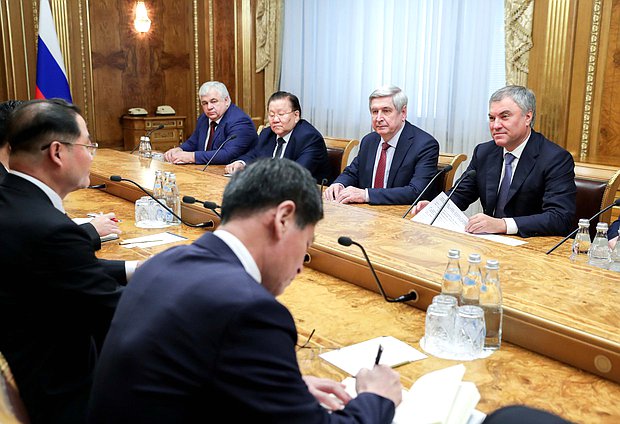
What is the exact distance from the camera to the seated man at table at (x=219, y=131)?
4.82 metres

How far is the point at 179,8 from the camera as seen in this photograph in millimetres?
7223

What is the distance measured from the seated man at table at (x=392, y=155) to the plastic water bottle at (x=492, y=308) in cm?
194

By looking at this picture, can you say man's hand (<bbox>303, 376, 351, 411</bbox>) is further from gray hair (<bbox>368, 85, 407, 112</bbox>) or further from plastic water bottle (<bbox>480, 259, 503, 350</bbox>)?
gray hair (<bbox>368, 85, 407, 112</bbox>)

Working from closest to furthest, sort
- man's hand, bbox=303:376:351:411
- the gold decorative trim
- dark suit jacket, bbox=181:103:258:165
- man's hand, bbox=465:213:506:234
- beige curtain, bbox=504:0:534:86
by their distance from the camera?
man's hand, bbox=303:376:351:411 < man's hand, bbox=465:213:506:234 < the gold decorative trim < beige curtain, bbox=504:0:534:86 < dark suit jacket, bbox=181:103:258:165

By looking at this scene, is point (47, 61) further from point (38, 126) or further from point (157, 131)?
point (38, 126)

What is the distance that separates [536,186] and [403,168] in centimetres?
90

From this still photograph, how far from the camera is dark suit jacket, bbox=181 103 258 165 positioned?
480 centimetres

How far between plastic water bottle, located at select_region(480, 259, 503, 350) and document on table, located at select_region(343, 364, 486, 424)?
28 cm

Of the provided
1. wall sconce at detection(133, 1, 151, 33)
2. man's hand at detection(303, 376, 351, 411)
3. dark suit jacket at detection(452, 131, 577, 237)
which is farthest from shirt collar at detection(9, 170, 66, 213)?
wall sconce at detection(133, 1, 151, 33)

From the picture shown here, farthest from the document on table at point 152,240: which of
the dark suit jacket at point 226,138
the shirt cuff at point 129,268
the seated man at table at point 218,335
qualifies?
the dark suit jacket at point 226,138

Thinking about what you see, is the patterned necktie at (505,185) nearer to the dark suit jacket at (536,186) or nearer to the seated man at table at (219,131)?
the dark suit jacket at (536,186)

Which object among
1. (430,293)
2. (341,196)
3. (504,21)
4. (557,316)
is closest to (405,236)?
(430,293)

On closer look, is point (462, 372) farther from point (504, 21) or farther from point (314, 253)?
point (504, 21)

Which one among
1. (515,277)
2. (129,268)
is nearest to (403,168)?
(515,277)
